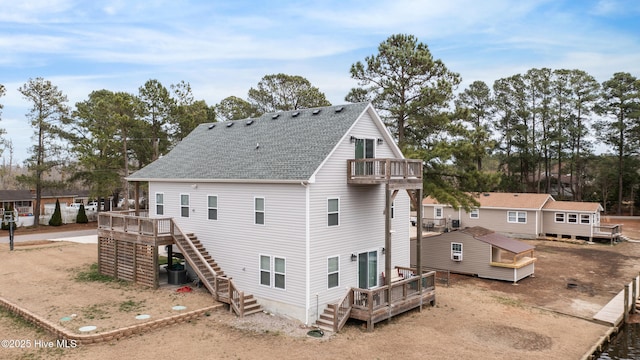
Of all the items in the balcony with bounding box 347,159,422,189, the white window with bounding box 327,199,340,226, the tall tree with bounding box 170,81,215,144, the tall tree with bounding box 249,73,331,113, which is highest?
the tall tree with bounding box 249,73,331,113

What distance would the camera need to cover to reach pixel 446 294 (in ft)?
66.3

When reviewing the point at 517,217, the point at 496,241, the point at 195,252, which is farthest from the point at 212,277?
the point at 517,217

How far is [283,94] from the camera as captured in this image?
163 ft

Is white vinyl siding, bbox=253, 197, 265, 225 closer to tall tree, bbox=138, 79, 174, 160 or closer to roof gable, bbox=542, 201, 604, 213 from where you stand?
tall tree, bbox=138, 79, 174, 160

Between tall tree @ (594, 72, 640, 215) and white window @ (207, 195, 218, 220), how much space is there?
168 ft

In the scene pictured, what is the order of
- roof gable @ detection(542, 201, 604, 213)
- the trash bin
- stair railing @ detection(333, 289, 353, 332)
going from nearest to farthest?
stair railing @ detection(333, 289, 353, 332) < the trash bin < roof gable @ detection(542, 201, 604, 213)

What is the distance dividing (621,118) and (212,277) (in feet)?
178

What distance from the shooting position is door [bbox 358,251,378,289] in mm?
17766

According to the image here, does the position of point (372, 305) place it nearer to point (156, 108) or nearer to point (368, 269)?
point (368, 269)

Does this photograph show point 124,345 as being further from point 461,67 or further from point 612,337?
point 461,67

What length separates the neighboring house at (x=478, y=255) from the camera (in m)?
23.1

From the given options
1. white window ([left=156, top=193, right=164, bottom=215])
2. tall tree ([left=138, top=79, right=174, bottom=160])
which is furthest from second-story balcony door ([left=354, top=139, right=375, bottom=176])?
tall tree ([left=138, top=79, right=174, bottom=160])

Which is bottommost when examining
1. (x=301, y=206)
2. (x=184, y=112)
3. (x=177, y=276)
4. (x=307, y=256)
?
(x=177, y=276)

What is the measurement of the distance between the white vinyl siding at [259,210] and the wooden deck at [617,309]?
13711mm
